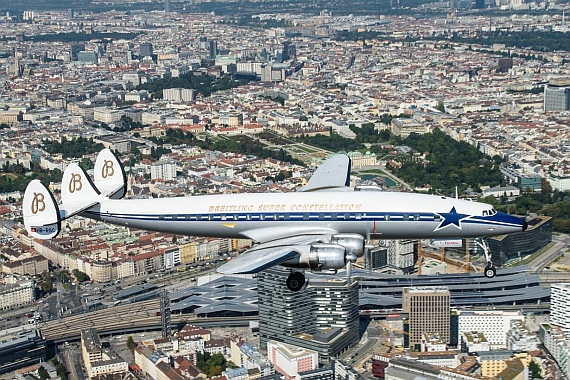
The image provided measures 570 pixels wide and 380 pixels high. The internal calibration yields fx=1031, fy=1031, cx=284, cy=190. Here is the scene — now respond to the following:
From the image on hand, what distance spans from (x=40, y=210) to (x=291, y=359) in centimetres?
1920

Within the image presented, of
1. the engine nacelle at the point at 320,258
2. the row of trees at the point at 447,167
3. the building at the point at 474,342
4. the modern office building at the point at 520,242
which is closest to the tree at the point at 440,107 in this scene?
the row of trees at the point at 447,167

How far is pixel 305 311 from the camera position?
4791 cm

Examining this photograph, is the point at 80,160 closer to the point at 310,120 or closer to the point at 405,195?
the point at 310,120

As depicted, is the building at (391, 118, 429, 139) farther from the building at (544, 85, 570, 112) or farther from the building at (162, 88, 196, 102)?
the building at (162, 88, 196, 102)

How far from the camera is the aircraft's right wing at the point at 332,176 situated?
97.0 ft

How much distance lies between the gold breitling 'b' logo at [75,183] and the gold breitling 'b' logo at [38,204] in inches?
48.2

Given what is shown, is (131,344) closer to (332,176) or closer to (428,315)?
(428,315)

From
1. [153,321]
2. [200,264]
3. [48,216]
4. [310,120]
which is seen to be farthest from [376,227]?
[310,120]

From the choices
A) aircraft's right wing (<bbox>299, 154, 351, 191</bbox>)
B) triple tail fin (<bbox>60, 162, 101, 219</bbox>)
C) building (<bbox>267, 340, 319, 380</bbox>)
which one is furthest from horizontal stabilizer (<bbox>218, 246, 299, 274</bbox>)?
Result: building (<bbox>267, 340, 319, 380</bbox>)

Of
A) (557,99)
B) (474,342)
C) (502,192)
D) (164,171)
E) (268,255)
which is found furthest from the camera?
(557,99)

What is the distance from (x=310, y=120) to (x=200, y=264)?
1881 inches

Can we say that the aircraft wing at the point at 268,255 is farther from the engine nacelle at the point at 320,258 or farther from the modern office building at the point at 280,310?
the modern office building at the point at 280,310

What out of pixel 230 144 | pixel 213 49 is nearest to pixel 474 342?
pixel 230 144

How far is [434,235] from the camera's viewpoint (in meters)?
26.2
